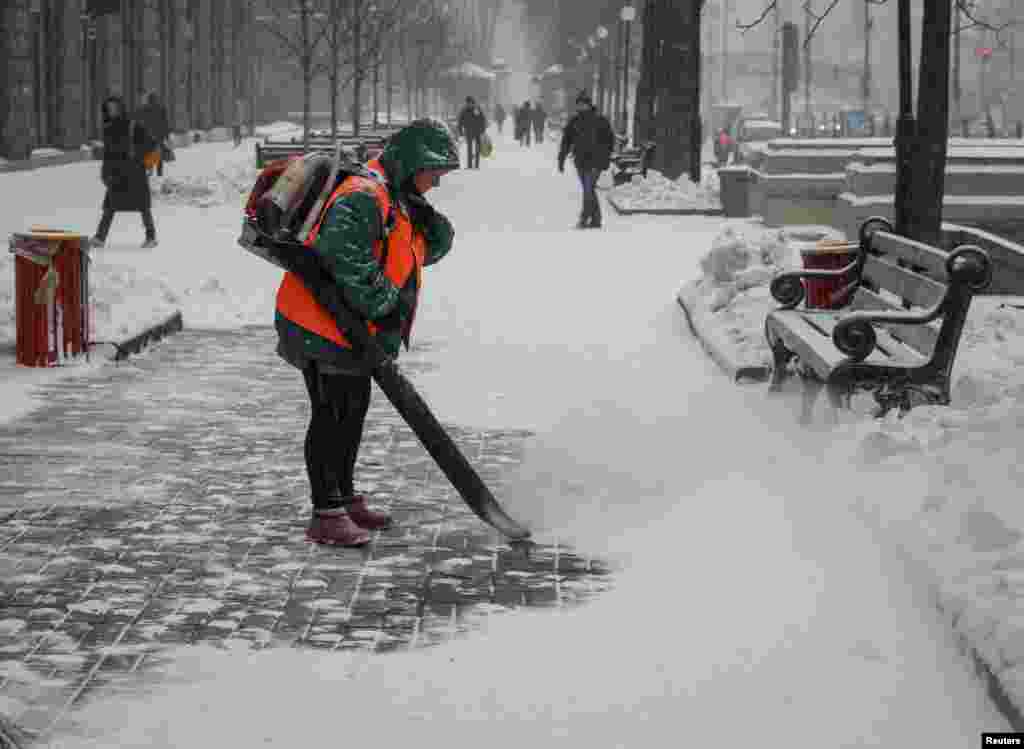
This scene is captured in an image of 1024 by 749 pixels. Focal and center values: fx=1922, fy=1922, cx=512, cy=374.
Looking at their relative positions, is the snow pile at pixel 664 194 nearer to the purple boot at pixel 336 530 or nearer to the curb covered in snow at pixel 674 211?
the curb covered in snow at pixel 674 211

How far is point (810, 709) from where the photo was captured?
5000 millimetres

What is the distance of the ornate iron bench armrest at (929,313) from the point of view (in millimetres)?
8359

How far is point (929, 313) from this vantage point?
8.55 metres

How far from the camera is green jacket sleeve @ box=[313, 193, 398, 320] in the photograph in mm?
6551

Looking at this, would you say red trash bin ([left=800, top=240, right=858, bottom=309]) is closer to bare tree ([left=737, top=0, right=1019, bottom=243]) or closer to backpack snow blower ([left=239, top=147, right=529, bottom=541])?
bare tree ([left=737, top=0, right=1019, bottom=243])

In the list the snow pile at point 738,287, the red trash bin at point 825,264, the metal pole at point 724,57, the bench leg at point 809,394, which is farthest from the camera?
the metal pole at point 724,57

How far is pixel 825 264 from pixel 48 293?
4785 millimetres

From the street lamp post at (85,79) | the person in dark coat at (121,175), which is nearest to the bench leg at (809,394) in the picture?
the person in dark coat at (121,175)

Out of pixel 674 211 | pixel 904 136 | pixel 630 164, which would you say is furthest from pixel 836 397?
pixel 630 164

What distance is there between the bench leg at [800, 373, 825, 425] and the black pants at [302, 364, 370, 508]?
9.36ft

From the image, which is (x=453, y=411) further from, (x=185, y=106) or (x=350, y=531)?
(x=185, y=106)

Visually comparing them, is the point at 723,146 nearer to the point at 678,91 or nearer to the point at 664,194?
the point at 678,91

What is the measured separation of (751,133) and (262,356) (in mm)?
50699

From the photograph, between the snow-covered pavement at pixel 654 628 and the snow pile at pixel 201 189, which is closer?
the snow-covered pavement at pixel 654 628
